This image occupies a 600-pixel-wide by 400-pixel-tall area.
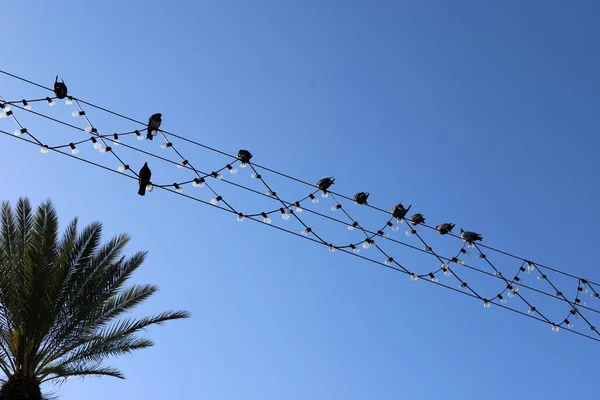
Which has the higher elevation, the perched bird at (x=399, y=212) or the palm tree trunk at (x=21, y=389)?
the perched bird at (x=399, y=212)

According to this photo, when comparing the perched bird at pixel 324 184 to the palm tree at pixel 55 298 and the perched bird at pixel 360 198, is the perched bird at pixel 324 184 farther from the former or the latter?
the palm tree at pixel 55 298

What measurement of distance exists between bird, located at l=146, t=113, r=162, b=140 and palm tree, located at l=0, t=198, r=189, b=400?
4.36 metres

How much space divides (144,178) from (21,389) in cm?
497

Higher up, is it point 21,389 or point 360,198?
point 360,198

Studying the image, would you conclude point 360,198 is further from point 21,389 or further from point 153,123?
point 21,389

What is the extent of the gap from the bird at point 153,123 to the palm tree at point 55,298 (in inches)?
172

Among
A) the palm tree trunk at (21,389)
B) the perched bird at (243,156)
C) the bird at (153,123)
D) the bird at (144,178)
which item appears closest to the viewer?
the bird at (144,178)

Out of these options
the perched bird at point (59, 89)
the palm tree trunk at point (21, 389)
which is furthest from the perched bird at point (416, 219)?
the palm tree trunk at point (21, 389)

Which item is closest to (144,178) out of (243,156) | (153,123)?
(153,123)

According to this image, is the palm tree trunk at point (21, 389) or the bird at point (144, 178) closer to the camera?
the bird at point (144, 178)

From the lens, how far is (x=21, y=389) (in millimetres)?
11500

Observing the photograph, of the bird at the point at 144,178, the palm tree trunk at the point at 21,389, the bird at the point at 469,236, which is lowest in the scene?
the palm tree trunk at the point at 21,389

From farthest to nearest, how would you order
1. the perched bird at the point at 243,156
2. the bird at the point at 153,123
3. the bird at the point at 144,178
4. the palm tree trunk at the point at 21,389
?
the palm tree trunk at the point at 21,389 < the perched bird at the point at 243,156 < the bird at the point at 153,123 < the bird at the point at 144,178

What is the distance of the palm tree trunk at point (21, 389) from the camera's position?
447 inches
